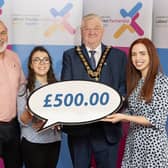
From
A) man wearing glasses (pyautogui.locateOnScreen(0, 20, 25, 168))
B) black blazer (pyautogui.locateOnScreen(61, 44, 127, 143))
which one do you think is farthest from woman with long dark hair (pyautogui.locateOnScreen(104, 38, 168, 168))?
man wearing glasses (pyautogui.locateOnScreen(0, 20, 25, 168))

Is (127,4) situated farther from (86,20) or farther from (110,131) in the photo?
(110,131)

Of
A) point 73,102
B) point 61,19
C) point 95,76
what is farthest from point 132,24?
point 73,102

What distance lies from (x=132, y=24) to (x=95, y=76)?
1075mm

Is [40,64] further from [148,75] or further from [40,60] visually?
[148,75]

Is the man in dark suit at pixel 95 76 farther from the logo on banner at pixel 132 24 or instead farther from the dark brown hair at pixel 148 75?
the logo on banner at pixel 132 24

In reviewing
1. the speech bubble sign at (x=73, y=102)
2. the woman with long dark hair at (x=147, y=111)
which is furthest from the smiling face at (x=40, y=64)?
the woman with long dark hair at (x=147, y=111)

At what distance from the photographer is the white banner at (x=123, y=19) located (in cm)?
338

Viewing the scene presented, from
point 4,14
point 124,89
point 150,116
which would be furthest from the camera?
point 4,14

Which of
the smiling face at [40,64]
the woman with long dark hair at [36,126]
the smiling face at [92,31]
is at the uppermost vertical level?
the smiling face at [92,31]

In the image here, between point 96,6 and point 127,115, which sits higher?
point 96,6

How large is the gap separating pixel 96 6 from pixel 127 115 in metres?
1.46

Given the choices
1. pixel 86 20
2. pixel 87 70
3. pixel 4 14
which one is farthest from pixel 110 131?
pixel 4 14

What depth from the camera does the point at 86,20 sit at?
2570mm

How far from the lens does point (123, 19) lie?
3.42 meters
